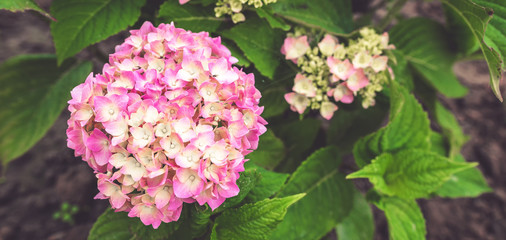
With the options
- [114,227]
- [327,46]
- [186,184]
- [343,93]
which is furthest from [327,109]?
[114,227]

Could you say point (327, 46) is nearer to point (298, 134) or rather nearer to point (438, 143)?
point (298, 134)

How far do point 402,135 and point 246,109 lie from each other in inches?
25.0

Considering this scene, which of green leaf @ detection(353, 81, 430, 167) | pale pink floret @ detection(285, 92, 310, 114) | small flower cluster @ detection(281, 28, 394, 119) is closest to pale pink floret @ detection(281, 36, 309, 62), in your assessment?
small flower cluster @ detection(281, 28, 394, 119)

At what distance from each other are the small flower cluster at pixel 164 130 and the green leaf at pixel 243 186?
73 millimetres

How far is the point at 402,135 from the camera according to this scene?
1213mm

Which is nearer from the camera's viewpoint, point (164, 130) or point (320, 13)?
point (164, 130)

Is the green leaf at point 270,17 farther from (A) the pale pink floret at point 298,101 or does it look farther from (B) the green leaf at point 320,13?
(A) the pale pink floret at point 298,101

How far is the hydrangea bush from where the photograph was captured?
727mm

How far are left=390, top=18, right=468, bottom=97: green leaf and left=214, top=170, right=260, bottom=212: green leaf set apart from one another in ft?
2.80

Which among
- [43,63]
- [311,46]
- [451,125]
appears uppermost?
[311,46]

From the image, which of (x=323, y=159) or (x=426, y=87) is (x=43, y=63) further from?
(x=426, y=87)

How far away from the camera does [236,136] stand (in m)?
0.76

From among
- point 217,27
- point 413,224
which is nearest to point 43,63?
point 217,27

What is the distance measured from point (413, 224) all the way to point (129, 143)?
0.86m
